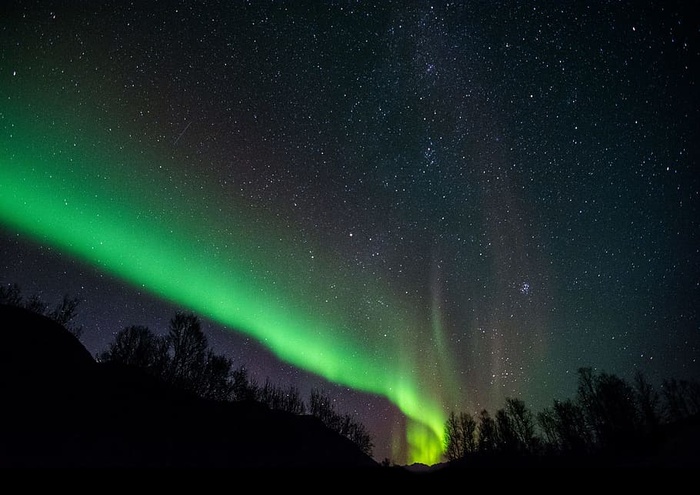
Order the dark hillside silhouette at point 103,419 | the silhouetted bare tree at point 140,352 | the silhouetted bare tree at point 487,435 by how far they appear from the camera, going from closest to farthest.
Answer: the dark hillside silhouette at point 103,419 → the silhouetted bare tree at point 140,352 → the silhouetted bare tree at point 487,435

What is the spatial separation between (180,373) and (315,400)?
2894 centimetres

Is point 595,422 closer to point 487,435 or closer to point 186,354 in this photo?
point 487,435

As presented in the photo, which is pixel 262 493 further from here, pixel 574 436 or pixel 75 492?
pixel 574 436

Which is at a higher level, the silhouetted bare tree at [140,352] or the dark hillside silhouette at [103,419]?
the silhouetted bare tree at [140,352]

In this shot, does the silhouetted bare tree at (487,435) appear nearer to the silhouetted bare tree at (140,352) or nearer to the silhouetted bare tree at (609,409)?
the silhouetted bare tree at (609,409)

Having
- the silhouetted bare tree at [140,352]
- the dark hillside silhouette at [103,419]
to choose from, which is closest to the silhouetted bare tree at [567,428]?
the dark hillside silhouette at [103,419]

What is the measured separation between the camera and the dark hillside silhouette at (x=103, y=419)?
14859mm

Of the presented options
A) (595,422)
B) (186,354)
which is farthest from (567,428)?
(186,354)

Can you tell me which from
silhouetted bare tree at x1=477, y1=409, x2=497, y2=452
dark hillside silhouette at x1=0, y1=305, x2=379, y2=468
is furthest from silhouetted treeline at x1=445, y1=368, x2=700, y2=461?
dark hillside silhouette at x1=0, y1=305, x2=379, y2=468

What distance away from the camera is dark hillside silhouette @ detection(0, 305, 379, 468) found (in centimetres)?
1486

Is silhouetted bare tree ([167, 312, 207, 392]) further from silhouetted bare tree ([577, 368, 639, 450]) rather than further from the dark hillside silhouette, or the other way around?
silhouetted bare tree ([577, 368, 639, 450])

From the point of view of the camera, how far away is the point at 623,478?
2.80m

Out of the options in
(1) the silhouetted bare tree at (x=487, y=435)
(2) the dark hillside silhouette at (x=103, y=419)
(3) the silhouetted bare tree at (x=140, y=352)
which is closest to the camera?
(2) the dark hillside silhouette at (x=103, y=419)

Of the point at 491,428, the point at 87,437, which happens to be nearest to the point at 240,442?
the point at 87,437
